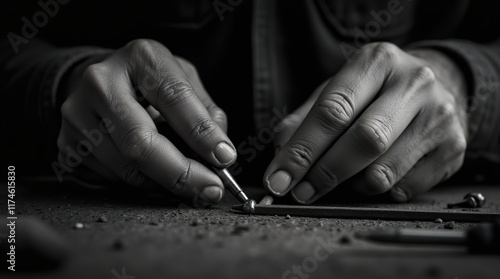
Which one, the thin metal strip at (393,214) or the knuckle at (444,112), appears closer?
the thin metal strip at (393,214)

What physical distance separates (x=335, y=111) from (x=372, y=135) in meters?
0.08

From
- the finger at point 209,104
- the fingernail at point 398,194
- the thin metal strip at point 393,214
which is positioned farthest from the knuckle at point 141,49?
the fingernail at point 398,194

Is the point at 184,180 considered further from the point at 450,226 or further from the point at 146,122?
the point at 450,226

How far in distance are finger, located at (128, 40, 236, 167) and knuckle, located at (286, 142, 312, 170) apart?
11 centimetres

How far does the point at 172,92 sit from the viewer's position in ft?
3.04

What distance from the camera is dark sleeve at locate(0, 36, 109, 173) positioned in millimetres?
1233

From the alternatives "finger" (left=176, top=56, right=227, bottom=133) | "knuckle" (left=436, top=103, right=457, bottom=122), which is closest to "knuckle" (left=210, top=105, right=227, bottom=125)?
"finger" (left=176, top=56, right=227, bottom=133)

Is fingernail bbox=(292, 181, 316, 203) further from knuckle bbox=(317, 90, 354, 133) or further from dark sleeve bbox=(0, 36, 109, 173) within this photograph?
dark sleeve bbox=(0, 36, 109, 173)

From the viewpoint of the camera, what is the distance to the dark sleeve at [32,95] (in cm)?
123

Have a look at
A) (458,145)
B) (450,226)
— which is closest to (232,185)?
(450,226)

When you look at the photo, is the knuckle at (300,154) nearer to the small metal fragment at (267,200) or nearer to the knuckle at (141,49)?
the small metal fragment at (267,200)

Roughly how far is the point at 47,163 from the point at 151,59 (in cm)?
72

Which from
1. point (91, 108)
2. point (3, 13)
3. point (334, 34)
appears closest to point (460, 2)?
point (334, 34)

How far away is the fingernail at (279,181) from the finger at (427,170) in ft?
0.85
